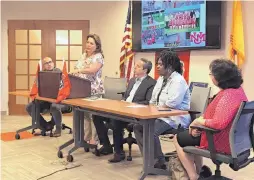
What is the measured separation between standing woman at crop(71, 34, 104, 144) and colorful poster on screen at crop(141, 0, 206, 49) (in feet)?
4.75

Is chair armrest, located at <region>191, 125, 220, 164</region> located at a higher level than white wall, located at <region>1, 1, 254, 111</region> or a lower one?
lower

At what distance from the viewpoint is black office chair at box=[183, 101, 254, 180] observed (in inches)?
100

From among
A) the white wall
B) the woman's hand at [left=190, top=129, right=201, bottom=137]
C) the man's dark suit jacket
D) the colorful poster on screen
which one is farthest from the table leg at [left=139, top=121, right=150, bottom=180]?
the white wall

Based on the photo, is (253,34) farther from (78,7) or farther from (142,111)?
(78,7)

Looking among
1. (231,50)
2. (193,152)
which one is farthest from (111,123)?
(231,50)

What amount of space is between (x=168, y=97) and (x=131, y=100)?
749 mm

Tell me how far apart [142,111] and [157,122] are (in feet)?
1.10

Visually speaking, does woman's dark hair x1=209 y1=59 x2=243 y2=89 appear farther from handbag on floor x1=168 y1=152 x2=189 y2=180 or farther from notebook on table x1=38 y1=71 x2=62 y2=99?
notebook on table x1=38 y1=71 x2=62 y2=99

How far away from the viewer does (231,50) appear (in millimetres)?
4488

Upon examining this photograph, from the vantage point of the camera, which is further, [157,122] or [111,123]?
[111,123]

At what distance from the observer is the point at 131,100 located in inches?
158

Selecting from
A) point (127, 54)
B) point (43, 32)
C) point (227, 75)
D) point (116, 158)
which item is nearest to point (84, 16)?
point (43, 32)

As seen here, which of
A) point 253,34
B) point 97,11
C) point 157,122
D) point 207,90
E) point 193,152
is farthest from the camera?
point 97,11

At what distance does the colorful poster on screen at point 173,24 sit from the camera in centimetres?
485
